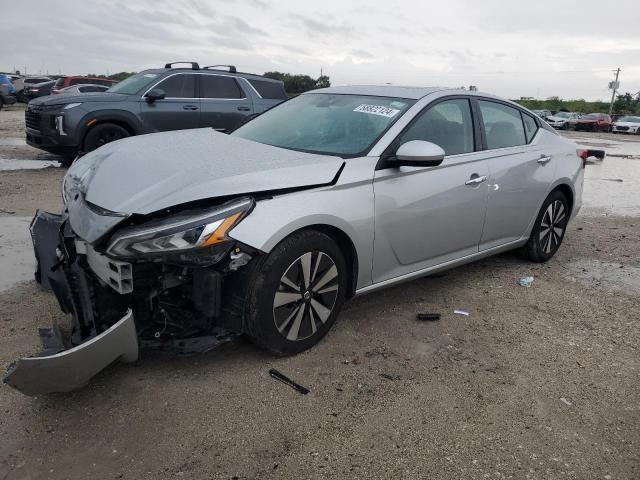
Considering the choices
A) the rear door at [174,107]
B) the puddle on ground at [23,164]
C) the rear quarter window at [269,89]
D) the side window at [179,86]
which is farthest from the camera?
the rear quarter window at [269,89]

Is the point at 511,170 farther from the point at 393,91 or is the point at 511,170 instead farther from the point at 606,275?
the point at 606,275

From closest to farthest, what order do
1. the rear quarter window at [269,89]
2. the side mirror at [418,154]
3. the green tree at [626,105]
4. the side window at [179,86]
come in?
the side mirror at [418,154] → the side window at [179,86] → the rear quarter window at [269,89] → the green tree at [626,105]

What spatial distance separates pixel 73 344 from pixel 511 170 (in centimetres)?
353

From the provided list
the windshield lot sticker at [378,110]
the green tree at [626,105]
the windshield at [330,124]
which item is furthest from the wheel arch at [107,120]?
the green tree at [626,105]

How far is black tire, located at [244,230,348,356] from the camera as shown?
2973 millimetres

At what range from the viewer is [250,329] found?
3016 millimetres

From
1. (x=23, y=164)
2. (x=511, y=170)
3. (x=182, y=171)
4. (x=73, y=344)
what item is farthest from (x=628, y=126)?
(x=73, y=344)

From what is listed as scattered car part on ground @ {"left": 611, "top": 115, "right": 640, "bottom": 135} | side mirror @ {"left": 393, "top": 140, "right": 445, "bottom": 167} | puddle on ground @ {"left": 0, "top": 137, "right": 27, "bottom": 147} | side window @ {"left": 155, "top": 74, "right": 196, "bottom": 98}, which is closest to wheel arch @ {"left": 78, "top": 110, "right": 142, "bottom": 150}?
side window @ {"left": 155, "top": 74, "right": 196, "bottom": 98}

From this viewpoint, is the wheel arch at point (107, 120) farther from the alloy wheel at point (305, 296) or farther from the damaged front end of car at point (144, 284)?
the alloy wheel at point (305, 296)

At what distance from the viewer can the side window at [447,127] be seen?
12.7 ft

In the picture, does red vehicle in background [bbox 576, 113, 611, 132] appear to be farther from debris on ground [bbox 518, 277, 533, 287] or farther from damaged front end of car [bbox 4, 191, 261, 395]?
damaged front end of car [bbox 4, 191, 261, 395]

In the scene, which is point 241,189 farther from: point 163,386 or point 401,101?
point 401,101

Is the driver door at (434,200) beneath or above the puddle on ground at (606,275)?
above

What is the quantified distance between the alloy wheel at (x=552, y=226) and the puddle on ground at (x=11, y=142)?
12.3m
